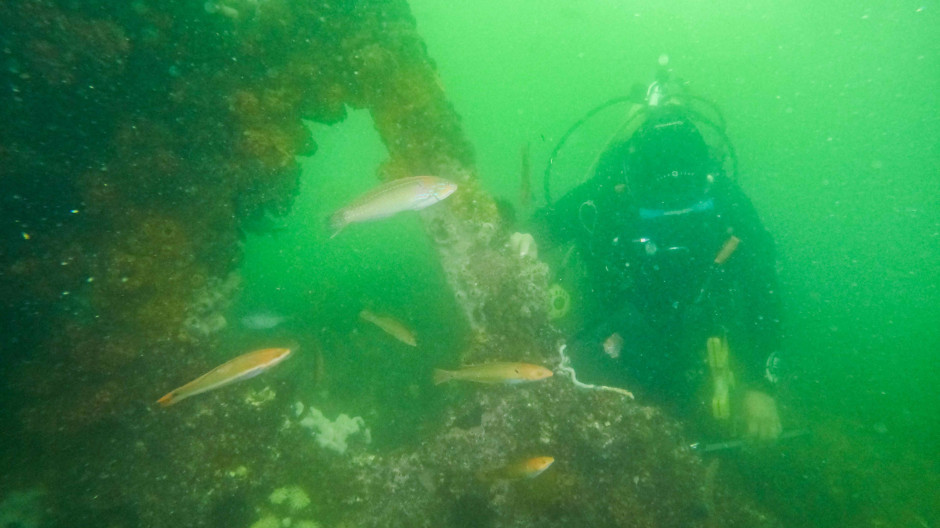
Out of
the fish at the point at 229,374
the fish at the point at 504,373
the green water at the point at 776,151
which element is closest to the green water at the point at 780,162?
the green water at the point at 776,151

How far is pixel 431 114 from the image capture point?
209 inches

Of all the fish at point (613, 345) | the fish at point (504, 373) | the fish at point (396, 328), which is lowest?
the fish at point (613, 345)

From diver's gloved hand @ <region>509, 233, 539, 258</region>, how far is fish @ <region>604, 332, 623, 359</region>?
5.40ft

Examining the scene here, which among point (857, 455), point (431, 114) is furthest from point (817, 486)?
point (431, 114)

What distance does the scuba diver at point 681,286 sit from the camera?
5.69 metres

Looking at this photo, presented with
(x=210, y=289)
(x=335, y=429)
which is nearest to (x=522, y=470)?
(x=335, y=429)

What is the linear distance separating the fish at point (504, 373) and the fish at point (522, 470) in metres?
0.73

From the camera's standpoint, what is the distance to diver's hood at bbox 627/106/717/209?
575 centimetres

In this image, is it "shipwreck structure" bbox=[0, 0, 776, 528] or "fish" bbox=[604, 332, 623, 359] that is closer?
"shipwreck structure" bbox=[0, 0, 776, 528]

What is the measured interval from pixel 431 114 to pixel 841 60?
214ft

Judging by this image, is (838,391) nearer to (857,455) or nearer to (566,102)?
(857,455)

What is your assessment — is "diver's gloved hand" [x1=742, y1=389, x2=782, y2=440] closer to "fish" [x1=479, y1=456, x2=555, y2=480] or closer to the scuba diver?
the scuba diver

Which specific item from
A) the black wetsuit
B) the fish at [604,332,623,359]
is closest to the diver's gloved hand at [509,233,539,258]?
the black wetsuit

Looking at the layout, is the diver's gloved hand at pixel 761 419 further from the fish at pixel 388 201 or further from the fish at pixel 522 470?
the fish at pixel 388 201
